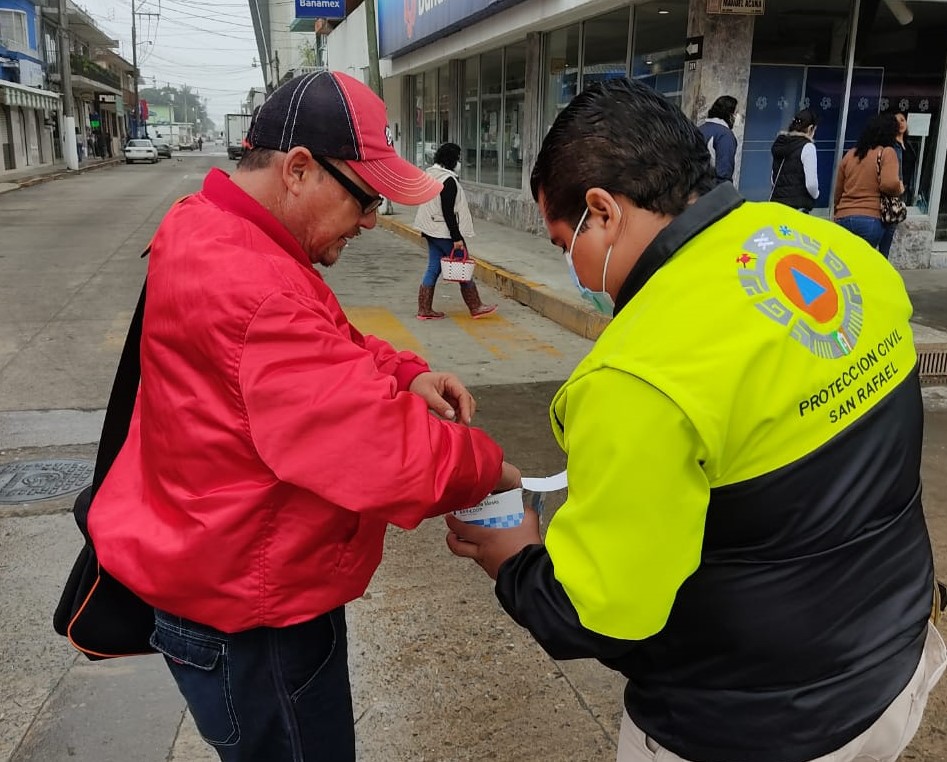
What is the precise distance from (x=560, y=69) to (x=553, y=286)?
546 centimetres

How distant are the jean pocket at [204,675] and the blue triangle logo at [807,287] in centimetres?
112

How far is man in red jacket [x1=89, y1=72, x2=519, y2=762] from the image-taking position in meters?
1.30

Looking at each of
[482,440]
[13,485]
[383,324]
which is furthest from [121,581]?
[383,324]

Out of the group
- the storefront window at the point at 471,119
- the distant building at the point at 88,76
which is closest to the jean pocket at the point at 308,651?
the storefront window at the point at 471,119

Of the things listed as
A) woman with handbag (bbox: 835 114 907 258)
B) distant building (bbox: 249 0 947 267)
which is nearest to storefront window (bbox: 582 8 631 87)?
distant building (bbox: 249 0 947 267)

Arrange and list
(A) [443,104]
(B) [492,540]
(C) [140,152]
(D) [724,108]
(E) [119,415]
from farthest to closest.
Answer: (C) [140,152] < (A) [443,104] < (D) [724,108] < (E) [119,415] < (B) [492,540]

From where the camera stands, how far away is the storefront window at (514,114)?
48.4 feet

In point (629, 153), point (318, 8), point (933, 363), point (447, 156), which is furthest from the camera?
point (318, 8)

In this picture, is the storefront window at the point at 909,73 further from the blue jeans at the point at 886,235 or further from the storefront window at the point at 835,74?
the blue jeans at the point at 886,235

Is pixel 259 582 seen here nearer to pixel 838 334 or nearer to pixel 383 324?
pixel 838 334

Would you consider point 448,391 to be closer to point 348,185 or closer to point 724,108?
point 348,185

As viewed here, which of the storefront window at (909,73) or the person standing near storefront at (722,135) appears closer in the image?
the person standing near storefront at (722,135)

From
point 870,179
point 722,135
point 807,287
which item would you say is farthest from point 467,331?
point 807,287

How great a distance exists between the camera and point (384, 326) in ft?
27.2
